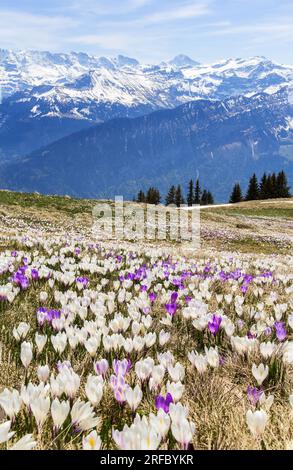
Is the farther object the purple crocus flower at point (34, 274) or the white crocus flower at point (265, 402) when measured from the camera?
the purple crocus flower at point (34, 274)

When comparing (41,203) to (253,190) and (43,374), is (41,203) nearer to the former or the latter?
(43,374)

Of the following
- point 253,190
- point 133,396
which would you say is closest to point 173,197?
point 253,190

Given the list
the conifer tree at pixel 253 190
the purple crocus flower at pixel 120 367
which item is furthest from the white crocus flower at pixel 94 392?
the conifer tree at pixel 253 190

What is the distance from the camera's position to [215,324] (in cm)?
398

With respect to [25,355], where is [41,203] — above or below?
above

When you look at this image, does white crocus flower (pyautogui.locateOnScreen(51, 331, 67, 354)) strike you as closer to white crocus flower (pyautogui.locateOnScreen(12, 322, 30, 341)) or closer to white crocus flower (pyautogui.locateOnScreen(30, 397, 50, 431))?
white crocus flower (pyautogui.locateOnScreen(12, 322, 30, 341))

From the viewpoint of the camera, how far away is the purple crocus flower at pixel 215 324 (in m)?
3.94

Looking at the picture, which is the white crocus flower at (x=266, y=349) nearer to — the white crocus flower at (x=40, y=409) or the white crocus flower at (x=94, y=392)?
the white crocus flower at (x=94, y=392)

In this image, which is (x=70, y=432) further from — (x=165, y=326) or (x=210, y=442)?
(x=165, y=326)

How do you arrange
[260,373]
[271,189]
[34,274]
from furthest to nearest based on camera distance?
[271,189] < [34,274] < [260,373]

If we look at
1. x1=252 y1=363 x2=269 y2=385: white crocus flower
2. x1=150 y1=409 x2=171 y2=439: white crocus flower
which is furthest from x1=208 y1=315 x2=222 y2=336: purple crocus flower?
x1=150 y1=409 x2=171 y2=439: white crocus flower

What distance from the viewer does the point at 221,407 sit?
2.59 m

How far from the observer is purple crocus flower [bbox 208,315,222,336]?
3.94m

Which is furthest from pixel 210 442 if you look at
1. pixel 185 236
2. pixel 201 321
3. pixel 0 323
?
pixel 185 236
